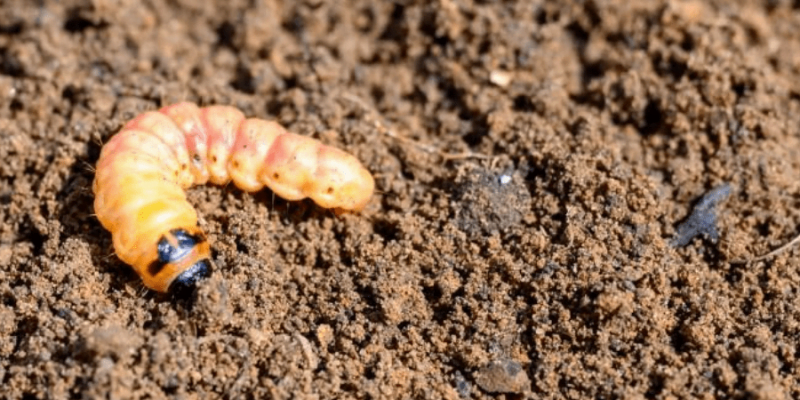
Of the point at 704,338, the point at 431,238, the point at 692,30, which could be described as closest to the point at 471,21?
the point at 692,30

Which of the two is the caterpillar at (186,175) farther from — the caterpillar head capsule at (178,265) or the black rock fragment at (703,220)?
the black rock fragment at (703,220)

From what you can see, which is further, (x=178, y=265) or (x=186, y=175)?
(x=186, y=175)

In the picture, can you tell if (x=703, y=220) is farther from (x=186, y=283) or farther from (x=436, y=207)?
(x=186, y=283)

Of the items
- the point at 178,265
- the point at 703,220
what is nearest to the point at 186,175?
the point at 178,265

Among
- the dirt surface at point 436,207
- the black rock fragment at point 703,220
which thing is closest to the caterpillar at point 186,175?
the dirt surface at point 436,207

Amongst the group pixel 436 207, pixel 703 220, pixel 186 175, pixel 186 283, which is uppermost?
pixel 703 220

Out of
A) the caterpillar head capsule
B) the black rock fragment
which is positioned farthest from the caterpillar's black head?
the black rock fragment

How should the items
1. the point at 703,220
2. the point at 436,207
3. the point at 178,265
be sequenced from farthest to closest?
the point at 436,207 < the point at 703,220 < the point at 178,265
